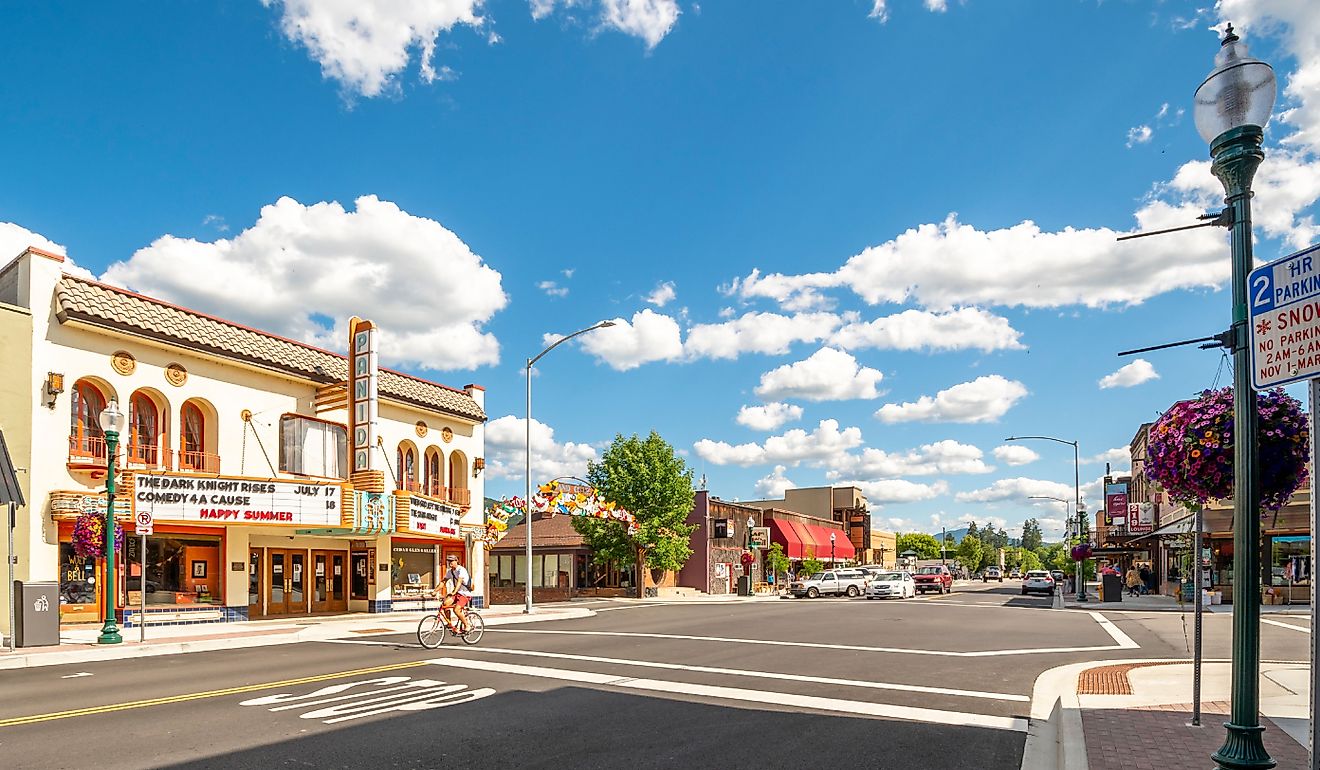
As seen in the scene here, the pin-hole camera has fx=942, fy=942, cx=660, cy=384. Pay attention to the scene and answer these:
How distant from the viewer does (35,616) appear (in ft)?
60.3

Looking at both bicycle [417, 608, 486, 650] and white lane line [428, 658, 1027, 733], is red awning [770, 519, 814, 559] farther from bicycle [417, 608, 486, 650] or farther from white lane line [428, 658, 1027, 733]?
white lane line [428, 658, 1027, 733]

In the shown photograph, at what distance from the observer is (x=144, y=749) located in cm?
902

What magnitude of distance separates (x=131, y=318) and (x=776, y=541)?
4873cm

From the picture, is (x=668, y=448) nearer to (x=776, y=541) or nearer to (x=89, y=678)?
(x=776, y=541)

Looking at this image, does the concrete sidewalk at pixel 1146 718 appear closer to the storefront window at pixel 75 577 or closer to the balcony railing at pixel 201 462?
the storefront window at pixel 75 577

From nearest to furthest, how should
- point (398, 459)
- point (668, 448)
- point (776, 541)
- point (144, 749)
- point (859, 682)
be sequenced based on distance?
point (144, 749)
point (859, 682)
point (398, 459)
point (668, 448)
point (776, 541)

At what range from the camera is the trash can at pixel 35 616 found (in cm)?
1825

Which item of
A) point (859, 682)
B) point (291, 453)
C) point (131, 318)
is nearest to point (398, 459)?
point (291, 453)

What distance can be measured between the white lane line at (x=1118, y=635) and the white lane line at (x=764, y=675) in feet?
25.1

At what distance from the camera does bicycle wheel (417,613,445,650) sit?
721 inches

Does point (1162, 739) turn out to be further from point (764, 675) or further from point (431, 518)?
point (431, 518)

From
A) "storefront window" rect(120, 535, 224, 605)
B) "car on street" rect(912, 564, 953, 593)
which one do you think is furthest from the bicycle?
"car on street" rect(912, 564, 953, 593)

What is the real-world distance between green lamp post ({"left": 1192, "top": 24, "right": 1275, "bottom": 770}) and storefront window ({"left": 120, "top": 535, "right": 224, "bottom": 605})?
25.2m

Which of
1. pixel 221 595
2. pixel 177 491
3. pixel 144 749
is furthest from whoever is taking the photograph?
pixel 221 595
